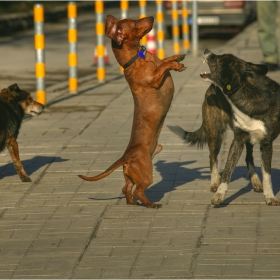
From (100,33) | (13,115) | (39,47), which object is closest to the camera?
(13,115)

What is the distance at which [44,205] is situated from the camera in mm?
6809

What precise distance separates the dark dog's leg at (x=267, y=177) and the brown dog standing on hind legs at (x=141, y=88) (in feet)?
2.98

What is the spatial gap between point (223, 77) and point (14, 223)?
2062 mm

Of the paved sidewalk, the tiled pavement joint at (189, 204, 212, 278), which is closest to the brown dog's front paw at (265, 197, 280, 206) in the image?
the paved sidewalk

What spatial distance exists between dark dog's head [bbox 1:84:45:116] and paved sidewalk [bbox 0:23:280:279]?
0.52 metres

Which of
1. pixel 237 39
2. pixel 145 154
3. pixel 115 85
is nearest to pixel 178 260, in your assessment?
pixel 145 154

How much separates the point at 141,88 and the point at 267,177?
1.29 m

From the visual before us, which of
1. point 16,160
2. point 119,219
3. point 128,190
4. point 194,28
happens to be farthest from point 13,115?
point 194,28

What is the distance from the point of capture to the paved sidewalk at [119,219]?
516 cm

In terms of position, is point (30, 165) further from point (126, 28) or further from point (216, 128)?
point (126, 28)

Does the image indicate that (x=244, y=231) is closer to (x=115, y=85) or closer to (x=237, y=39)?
(x=115, y=85)

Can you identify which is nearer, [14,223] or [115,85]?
[14,223]

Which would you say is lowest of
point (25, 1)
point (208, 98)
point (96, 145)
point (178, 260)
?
point (25, 1)

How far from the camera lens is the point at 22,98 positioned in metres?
8.63
